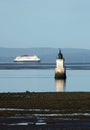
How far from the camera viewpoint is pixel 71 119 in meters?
32.5

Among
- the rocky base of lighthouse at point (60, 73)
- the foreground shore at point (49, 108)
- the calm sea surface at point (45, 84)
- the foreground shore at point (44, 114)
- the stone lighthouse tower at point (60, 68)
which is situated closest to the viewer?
the foreground shore at point (44, 114)

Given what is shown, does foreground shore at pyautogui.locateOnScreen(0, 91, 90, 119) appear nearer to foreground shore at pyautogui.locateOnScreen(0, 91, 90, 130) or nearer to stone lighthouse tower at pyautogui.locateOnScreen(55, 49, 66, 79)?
foreground shore at pyautogui.locateOnScreen(0, 91, 90, 130)

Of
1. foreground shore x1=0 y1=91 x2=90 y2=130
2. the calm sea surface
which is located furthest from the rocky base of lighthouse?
foreground shore x1=0 y1=91 x2=90 y2=130

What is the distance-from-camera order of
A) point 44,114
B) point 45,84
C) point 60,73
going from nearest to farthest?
point 44,114 < point 45,84 < point 60,73

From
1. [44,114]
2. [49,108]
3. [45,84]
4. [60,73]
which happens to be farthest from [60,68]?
[44,114]

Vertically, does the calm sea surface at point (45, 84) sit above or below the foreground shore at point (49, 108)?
above

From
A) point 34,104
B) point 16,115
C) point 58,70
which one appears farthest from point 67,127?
point 58,70

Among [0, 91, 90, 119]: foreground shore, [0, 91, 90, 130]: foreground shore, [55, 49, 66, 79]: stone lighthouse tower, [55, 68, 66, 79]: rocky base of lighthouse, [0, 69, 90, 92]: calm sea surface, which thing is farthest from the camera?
[55, 68, 66, 79]: rocky base of lighthouse

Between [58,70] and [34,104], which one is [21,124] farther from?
[58,70]

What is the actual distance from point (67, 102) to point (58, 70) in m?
47.2

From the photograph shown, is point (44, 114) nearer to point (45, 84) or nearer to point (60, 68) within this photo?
point (45, 84)

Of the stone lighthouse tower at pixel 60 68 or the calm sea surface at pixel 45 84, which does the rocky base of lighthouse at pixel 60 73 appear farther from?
the calm sea surface at pixel 45 84

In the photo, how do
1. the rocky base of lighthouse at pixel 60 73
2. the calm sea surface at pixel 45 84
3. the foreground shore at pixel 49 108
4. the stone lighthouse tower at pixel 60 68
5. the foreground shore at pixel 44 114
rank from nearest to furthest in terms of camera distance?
1. the foreground shore at pixel 44 114
2. the foreground shore at pixel 49 108
3. the calm sea surface at pixel 45 84
4. the stone lighthouse tower at pixel 60 68
5. the rocky base of lighthouse at pixel 60 73

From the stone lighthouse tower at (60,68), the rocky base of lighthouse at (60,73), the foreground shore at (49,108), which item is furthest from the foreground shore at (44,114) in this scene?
the rocky base of lighthouse at (60,73)
